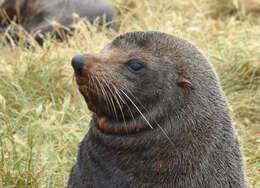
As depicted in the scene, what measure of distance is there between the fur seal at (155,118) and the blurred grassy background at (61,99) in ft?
2.28

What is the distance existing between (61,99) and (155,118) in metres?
2.67

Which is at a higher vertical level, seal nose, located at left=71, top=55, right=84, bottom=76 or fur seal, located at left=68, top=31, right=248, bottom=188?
seal nose, located at left=71, top=55, right=84, bottom=76

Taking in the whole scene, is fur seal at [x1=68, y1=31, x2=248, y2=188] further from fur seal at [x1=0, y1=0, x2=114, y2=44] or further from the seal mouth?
fur seal at [x1=0, y1=0, x2=114, y2=44]

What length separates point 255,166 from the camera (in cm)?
390

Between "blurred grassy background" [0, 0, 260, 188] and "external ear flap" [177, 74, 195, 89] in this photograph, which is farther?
"blurred grassy background" [0, 0, 260, 188]

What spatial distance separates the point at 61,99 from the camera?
16.8ft

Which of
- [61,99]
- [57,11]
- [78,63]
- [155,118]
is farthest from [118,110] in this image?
[57,11]

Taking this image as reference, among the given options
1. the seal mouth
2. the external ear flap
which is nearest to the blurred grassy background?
the seal mouth

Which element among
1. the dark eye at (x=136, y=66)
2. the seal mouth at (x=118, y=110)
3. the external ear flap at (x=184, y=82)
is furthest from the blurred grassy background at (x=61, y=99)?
the external ear flap at (x=184, y=82)

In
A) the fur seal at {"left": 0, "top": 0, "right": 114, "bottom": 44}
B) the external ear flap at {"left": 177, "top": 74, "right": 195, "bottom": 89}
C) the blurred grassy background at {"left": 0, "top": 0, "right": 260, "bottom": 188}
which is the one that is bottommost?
the blurred grassy background at {"left": 0, "top": 0, "right": 260, "bottom": 188}

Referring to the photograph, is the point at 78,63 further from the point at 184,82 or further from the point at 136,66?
the point at 184,82

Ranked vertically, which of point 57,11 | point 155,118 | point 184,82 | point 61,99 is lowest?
point 61,99

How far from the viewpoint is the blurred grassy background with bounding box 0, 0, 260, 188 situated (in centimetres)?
356

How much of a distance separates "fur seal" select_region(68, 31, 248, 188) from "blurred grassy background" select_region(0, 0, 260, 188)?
0.69m
